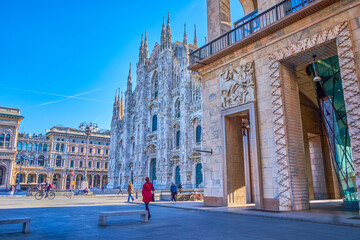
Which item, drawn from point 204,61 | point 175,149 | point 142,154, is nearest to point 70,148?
point 142,154

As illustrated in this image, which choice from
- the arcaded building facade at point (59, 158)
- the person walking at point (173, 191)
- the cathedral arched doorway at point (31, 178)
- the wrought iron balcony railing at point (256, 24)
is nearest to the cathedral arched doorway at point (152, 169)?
the person walking at point (173, 191)

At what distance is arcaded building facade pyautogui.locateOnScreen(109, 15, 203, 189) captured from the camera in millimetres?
36656

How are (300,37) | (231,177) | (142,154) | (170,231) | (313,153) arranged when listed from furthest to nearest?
1. (142,154)
2. (313,153)
3. (231,177)
4. (300,37)
5. (170,231)

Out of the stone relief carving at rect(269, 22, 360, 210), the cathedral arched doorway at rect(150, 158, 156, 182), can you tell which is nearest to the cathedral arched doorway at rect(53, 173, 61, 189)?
the cathedral arched doorway at rect(150, 158, 156, 182)

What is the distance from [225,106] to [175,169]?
2705 centimetres

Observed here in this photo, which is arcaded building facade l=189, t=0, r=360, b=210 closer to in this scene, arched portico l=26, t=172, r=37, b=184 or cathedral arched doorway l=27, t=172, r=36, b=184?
arched portico l=26, t=172, r=37, b=184

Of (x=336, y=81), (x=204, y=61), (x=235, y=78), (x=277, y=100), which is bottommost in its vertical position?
(x=277, y=100)

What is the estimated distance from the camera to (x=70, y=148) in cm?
7094

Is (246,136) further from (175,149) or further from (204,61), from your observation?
(175,149)

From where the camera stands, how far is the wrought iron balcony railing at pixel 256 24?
12.0 metres

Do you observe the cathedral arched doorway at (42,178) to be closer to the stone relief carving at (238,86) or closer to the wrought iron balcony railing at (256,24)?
the wrought iron balcony railing at (256,24)

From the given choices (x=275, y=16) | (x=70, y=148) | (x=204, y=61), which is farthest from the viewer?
(x=70, y=148)

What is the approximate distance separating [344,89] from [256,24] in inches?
245

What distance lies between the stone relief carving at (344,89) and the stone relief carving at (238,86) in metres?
1.12
